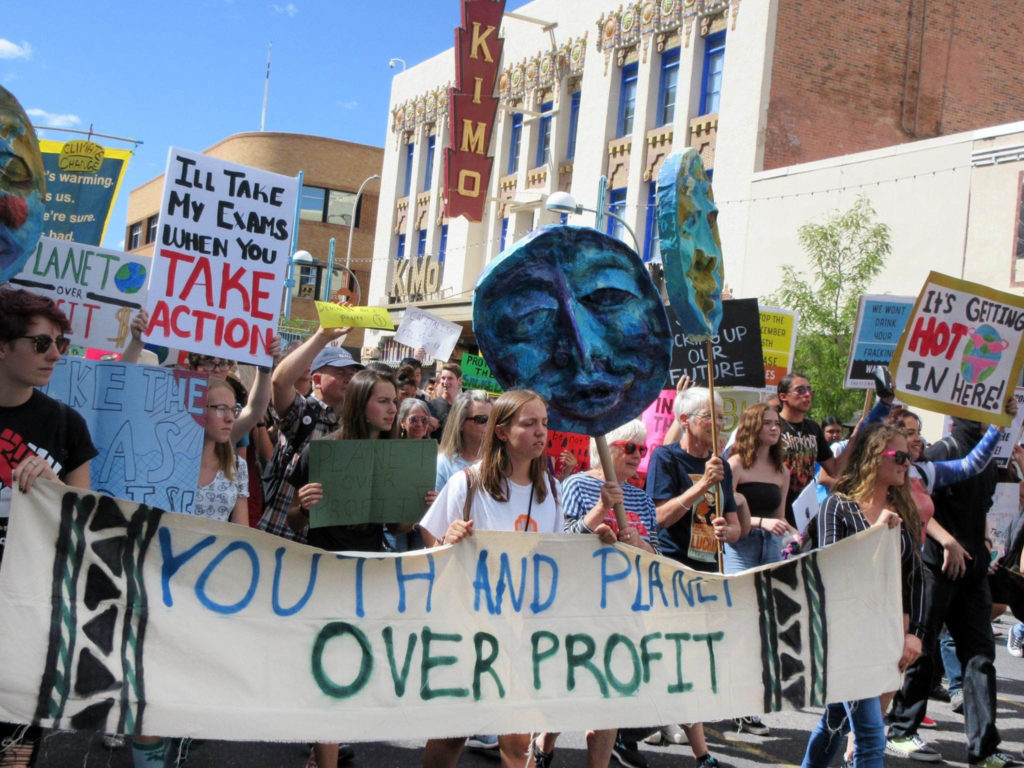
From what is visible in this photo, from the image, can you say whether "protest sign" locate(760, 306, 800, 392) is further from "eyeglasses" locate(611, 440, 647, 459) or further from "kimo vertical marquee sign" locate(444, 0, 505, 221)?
"kimo vertical marquee sign" locate(444, 0, 505, 221)

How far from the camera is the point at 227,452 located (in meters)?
4.98

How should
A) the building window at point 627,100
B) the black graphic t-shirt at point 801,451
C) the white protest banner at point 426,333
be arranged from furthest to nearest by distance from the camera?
the building window at point 627,100 → the white protest banner at point 426,333 → the black graphic t-shirt at point 801,451

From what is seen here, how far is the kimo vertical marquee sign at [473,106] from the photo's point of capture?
26.5 meters

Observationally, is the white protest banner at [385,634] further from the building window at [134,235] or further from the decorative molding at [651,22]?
the building window at [134,235]

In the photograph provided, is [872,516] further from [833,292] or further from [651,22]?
[651,22]

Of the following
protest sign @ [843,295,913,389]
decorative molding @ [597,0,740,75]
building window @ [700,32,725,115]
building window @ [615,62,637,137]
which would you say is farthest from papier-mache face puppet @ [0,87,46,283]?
building window @ [615,62,637,137]

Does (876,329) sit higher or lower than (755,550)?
higher

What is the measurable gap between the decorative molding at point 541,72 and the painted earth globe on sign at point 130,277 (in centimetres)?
2010

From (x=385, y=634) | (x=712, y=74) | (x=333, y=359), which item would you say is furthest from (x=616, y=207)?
(x=385, y=634)

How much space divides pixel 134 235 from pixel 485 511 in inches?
2308

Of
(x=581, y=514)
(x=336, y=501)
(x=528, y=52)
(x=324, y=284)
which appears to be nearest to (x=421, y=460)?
(x=336, y=501)

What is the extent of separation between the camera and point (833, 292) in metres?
18.2

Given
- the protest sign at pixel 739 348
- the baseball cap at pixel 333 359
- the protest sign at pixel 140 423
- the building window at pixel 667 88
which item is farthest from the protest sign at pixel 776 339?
the building window at pixel 667 88

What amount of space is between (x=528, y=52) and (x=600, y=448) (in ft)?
85.5
